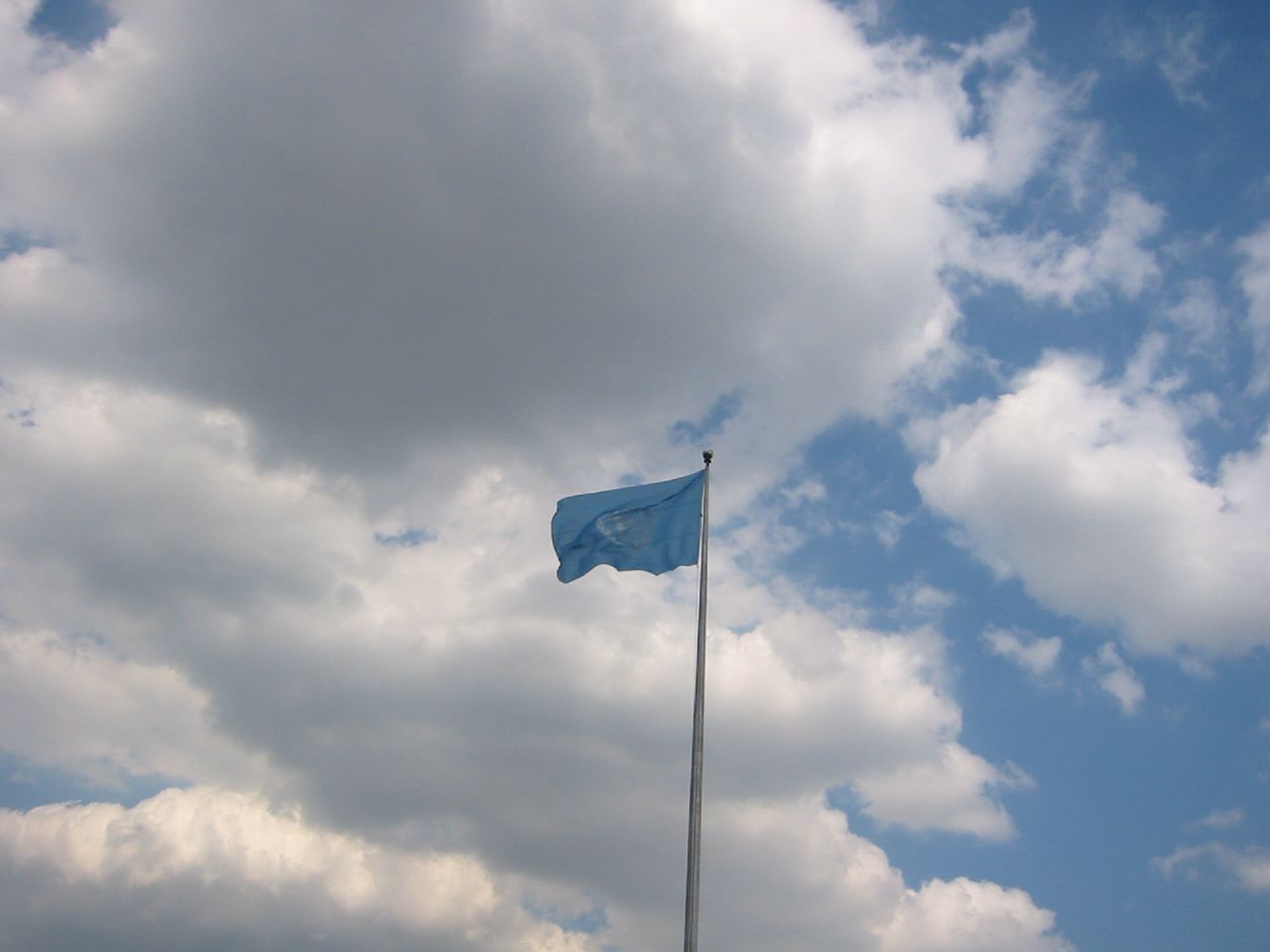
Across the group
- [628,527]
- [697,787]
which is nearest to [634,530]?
[628,527]

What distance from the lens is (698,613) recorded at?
Answer: 3550 cm

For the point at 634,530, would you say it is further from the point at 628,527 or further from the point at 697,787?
the point at 697,787

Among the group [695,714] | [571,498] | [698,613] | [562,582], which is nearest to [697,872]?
[695,714]

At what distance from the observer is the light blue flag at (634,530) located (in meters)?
37.6

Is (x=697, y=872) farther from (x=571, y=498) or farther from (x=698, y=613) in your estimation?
(x=571, y=498)

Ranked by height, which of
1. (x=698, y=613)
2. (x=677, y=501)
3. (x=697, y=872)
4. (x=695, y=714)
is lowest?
(x=697, y=872)

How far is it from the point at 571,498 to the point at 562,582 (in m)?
3.38

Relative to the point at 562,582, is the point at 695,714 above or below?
below

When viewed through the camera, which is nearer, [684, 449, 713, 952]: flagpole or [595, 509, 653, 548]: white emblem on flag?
[684, 449, 713, 952]: flagpole

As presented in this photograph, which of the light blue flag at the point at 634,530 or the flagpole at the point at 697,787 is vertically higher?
the light blue flag at the point at 634,530

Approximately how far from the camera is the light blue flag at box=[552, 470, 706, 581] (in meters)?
37.6

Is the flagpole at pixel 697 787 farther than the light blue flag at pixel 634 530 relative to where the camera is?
No

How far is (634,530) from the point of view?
3816 centimetres

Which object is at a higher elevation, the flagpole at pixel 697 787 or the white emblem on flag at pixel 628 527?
the white emblem on flag at pixel 628 527
